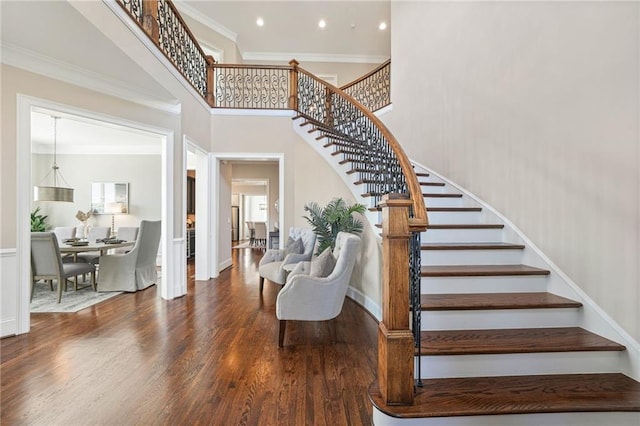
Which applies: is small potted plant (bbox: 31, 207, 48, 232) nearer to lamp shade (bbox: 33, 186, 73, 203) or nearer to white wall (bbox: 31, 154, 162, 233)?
white wall (bbox: 31, 154, 162, 233)

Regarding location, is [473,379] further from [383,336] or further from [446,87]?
[446,87]

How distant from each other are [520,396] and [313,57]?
8.80m

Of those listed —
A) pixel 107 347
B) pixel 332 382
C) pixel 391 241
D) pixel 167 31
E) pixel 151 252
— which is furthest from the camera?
pixel 151 252

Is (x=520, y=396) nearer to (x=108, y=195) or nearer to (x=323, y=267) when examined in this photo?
(x=323, y=267)

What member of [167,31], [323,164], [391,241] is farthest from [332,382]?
[167,31]

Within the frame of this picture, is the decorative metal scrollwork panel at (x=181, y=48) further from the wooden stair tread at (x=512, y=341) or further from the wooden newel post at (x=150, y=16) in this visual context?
the wooden stair tread at (x=512, y=341)

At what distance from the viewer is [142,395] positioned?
77.6 inches

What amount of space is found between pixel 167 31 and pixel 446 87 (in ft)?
12.7

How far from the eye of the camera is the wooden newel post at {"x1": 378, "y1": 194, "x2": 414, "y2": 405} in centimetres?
161

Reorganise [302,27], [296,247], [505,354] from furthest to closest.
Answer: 1. [302,27]
2. [296,247]
3. [505,354]

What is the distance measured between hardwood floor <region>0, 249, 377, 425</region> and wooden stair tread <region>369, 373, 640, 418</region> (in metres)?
0.38

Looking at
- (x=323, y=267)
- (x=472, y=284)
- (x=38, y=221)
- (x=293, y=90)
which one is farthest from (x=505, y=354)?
(x=38, y=221)

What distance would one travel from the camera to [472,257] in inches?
107

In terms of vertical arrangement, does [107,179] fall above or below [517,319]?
above
